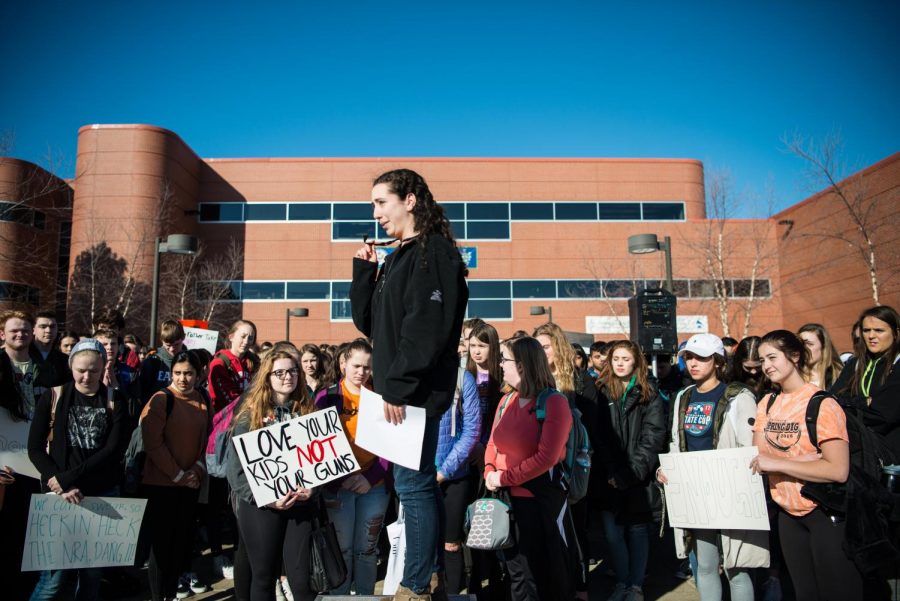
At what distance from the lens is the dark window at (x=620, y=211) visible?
3484 cm

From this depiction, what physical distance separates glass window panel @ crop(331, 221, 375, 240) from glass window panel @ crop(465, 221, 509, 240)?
5.47 m

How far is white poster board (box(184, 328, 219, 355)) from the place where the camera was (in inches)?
396

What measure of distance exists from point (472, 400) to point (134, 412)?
2884 mm

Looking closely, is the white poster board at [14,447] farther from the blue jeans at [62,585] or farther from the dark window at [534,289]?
the dark window at [534,289]

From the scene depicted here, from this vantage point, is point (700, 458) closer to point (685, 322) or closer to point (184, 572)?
point (184, 572)

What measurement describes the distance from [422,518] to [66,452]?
321cm

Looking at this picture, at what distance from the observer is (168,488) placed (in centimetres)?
540

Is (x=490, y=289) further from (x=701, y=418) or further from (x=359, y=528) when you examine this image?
Result: (x=359, y=528)

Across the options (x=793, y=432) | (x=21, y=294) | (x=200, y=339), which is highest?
(x=21, y=294)

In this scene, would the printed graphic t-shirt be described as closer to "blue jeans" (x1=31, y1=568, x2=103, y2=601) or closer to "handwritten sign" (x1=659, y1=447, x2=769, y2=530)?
"handwritten sign" (x1=659, y1=447, x2=769, y2=530)

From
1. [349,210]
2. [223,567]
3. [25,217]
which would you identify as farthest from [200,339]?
[25,217]

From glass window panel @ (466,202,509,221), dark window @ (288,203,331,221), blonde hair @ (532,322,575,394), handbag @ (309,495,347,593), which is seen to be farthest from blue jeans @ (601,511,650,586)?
dark window @ (288,203,331,221)

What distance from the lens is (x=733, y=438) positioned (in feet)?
15.2

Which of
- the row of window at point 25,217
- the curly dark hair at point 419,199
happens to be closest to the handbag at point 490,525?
the curly dark hair at point 419,199
